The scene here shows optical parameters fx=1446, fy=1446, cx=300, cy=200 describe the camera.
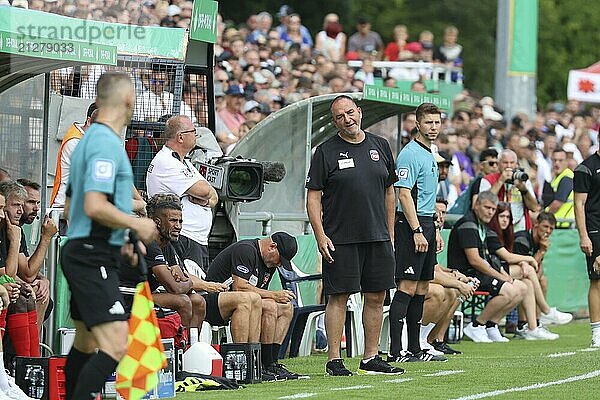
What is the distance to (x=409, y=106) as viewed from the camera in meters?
14.9

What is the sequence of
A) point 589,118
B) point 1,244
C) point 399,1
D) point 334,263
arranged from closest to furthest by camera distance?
point 1,244 < point 334,263 < point 589,118 < point 399,1

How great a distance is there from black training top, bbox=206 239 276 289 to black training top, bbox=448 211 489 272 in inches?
143

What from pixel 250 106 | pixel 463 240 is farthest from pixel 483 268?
pixel 250 106

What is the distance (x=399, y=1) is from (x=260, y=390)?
129 feet

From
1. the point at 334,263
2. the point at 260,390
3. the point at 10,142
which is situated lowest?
the point at 260,390

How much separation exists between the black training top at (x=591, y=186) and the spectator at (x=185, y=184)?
3658 millimetres

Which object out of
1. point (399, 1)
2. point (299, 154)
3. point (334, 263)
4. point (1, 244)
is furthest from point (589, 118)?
point (399, 1)

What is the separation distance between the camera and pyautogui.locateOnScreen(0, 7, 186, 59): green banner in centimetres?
989

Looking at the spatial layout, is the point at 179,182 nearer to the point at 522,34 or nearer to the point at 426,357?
the point at 426,357

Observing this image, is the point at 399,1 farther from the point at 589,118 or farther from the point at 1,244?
the point at 1,244

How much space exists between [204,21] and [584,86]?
13.9 metres

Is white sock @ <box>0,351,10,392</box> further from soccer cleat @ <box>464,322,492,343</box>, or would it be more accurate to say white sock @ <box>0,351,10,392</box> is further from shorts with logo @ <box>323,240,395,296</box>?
soccer cleat @ <box>464,322,492,343</box>

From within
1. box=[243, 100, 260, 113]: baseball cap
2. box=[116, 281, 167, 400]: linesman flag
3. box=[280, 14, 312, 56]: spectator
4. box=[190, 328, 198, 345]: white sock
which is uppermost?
box=[280, 14, 312, 56]: spectator

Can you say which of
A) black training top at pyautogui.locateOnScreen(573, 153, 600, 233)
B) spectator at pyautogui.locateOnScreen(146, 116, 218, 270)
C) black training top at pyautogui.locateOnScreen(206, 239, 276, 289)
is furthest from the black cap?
black training top at pyautogui.locateOnScreen(573, 153, 600, 233)
